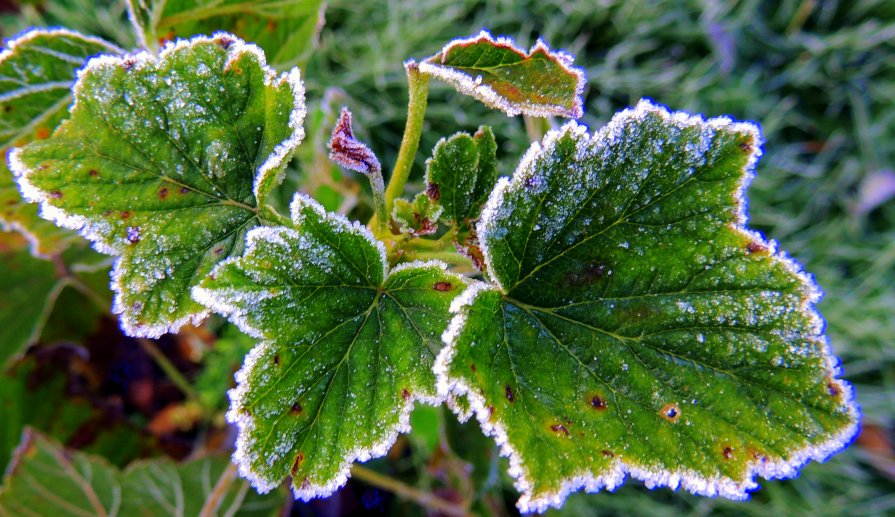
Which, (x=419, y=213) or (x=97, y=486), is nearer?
(x=419, y=213)

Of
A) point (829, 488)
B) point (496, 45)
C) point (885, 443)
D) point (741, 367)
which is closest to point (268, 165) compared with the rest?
point (496, 45)

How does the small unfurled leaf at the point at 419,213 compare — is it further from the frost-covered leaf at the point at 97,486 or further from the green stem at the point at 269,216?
the frost-covered leaf at the point at 97,486

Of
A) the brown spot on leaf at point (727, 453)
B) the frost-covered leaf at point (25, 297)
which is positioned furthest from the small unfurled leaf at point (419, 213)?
the frost-covered leaf at point (25, 297)

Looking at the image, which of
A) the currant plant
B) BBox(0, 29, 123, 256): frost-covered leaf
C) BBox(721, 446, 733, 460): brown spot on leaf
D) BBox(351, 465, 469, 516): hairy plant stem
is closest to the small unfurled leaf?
the currant plant

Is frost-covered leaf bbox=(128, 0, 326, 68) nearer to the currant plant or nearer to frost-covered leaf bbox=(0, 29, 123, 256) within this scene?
frost-covered leaf bbox=(0, 29, 123, 256)

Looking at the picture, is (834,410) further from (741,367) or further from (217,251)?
(217,251)

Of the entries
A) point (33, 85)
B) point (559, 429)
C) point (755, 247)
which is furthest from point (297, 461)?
point (33, 85)

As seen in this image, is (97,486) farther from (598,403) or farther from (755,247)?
(755,247)

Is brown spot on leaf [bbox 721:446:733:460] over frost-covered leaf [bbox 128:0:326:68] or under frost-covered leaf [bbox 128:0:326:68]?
under
